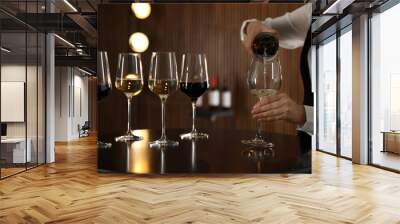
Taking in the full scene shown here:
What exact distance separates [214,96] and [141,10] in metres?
0.19

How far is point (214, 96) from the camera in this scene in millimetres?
708

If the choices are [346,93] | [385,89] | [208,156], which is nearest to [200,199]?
[208,156]

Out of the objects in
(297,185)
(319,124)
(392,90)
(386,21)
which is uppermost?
(386,21)

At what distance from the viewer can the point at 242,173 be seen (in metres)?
0.69

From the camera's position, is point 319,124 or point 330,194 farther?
point 319,124

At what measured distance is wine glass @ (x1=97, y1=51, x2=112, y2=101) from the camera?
65 centimetres

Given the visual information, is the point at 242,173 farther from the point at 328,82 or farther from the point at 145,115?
the point at 328,82

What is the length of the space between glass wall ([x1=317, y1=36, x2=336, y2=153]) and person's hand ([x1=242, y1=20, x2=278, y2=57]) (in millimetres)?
7877

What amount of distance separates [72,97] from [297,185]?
11.3 m

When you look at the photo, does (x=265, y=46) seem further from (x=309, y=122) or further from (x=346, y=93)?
(x=346, y=93)

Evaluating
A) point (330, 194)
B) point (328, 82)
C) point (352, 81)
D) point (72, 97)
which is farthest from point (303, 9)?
point (72, 97)

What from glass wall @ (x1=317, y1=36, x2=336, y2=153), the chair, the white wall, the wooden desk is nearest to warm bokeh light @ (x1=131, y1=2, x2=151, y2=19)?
the wooden desk

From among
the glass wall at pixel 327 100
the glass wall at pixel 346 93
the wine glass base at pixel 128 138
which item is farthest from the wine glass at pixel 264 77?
the glass wall at pixel 327 100

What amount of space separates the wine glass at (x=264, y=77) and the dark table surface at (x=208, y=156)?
0.37 feet
